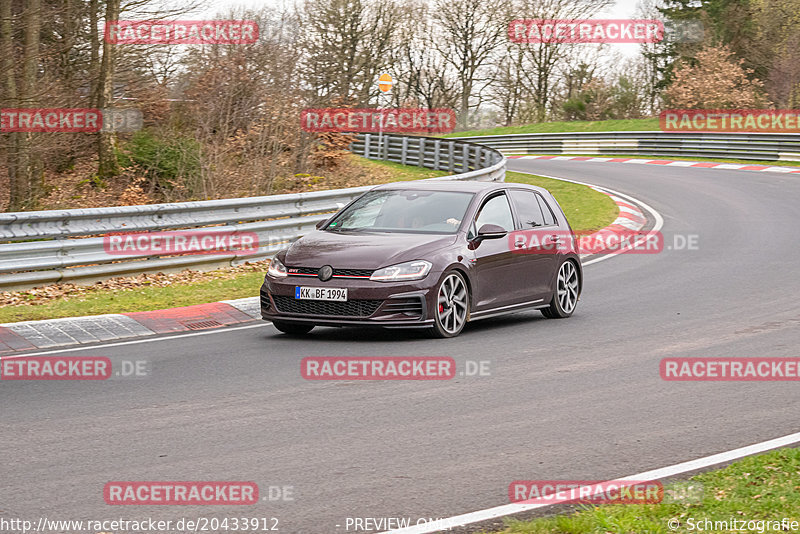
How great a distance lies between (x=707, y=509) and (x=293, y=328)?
20.8ft

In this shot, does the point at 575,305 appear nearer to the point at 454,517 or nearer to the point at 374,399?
the point at 374,399

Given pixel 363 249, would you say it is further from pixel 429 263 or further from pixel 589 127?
pixel 589 127

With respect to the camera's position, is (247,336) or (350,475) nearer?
(350,475)

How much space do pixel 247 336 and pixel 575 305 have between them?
400 centimetres

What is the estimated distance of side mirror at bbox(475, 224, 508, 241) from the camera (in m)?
11.1

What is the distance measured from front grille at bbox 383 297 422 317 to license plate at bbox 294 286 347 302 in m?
0.43

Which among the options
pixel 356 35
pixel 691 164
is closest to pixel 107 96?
pixel 691 164

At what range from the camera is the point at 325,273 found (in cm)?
1038

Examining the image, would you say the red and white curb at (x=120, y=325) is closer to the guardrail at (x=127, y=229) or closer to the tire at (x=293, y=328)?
the tire at (x=293, y=328)

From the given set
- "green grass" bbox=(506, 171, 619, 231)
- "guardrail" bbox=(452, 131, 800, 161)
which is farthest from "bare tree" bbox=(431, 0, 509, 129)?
"green grass" bbox=(506, 171, 619, 231)

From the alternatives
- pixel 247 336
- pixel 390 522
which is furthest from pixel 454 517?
pixel 247 336

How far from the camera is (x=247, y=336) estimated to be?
11016 mm

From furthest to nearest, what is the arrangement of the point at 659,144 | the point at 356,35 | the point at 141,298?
1. the point at 356,35
2. the point at 659,144
3. the point at 141,298

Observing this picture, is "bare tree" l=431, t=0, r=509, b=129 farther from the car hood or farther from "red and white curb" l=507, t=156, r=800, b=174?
the car hood
